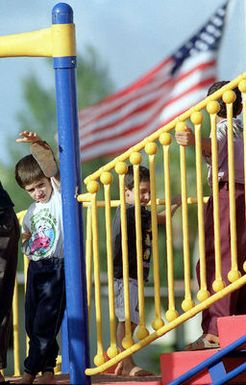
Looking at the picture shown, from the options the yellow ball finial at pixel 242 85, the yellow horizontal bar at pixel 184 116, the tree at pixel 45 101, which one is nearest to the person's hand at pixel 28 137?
the yellow horizontal bar at pixel 184 116

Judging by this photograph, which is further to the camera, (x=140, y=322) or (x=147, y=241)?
(x=147, y=241)

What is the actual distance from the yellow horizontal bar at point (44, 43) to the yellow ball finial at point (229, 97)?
734 mm

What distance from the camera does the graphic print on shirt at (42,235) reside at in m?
6.89

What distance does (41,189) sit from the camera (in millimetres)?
6969

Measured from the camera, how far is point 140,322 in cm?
656

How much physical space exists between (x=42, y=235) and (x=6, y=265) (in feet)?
0.75

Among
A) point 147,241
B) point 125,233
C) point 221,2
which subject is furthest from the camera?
point 221,2

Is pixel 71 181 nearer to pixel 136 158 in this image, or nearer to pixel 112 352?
pixel 136 158

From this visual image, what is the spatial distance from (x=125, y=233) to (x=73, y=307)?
16.7 inches

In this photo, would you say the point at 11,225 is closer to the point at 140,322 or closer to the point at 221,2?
the point at 140,322

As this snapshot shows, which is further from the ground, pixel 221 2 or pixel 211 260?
pixel 221 2

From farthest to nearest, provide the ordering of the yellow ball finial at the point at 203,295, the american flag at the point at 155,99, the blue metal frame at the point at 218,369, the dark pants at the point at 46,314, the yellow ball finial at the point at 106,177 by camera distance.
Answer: the american flag at the point at 155,99, the dark pants at the point at 46,314, the yellow ball finial at the point at 106,177, the yellow ball finial at the point at 203,295, the blue metal frame at the point at 218,369

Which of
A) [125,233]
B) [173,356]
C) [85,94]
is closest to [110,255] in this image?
[125,233]

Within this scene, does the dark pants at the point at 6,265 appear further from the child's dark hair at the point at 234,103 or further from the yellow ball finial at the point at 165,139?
the child's dark hair at the point at 234,103
